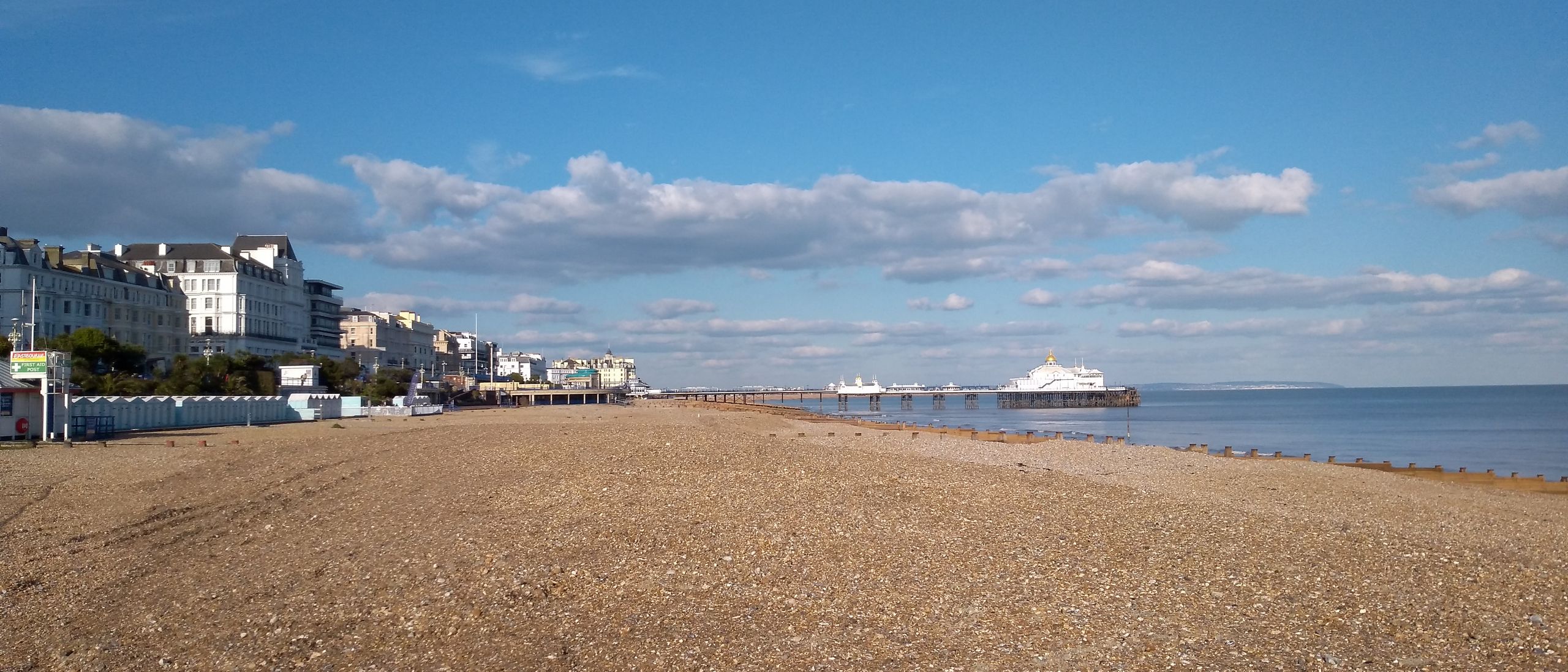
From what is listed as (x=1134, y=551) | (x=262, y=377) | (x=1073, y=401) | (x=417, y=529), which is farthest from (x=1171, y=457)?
(x=1073, y=401)

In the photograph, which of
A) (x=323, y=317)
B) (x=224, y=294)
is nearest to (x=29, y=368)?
(x=224, y=294)

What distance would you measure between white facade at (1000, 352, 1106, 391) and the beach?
14524 cm

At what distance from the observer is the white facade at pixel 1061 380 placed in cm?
16288

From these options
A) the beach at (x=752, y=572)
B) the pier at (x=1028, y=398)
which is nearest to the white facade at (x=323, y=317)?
A: the pier at (x=1028, y=398)

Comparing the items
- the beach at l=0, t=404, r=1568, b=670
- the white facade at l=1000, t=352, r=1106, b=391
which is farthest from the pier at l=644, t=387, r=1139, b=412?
the beach at l=0, t=404, r=1568, b=670

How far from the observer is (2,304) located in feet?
210

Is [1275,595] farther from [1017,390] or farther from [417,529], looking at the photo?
[1017,390]

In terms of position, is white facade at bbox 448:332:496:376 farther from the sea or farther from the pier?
the sea

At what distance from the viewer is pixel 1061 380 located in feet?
543

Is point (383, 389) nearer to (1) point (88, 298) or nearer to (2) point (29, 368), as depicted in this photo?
(1) point (88, 298)

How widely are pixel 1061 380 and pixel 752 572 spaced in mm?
160937

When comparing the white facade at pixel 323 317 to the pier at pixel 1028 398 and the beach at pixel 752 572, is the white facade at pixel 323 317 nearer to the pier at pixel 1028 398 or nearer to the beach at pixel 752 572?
the pier at pixel 1028 398

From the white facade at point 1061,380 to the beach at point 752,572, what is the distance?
14524 cm

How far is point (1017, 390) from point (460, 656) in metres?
157
